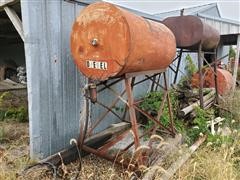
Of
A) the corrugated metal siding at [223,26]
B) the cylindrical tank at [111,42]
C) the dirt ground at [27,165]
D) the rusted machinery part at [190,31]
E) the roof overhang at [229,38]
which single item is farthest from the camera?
the corrugated metal siding at [223,26]

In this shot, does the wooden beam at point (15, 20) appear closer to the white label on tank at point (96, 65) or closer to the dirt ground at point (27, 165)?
the white label on tank at point (96, 65)

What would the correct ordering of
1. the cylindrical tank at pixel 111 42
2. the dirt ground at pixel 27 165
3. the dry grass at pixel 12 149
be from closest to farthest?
the cylindrical tank at pixel 111 42, the dirt ground at pixel 27 165, the dry grass at pixel 12 149

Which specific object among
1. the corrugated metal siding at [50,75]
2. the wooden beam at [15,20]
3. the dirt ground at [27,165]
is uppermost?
the wooden beam at [15,20]

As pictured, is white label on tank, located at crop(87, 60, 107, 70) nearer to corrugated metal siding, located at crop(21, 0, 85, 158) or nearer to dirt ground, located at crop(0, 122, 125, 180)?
corrugated metal siding, located at crop(21, 0, 85, 158)

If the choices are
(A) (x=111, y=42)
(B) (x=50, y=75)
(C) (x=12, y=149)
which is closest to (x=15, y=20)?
(B) (x=50, y=75)

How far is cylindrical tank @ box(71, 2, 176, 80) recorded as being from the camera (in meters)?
2.96

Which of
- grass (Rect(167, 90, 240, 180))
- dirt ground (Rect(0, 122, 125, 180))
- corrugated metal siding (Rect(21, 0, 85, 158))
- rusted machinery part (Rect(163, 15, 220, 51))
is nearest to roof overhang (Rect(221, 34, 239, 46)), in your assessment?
rusted machinery part (Rect(163, 15, 220, 51))

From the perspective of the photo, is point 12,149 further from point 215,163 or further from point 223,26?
point 223,26

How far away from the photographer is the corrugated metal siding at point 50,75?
3.39 metres

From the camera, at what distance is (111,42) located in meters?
3.02

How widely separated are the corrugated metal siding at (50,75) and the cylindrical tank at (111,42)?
50 centimetres

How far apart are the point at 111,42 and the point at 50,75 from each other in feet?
3.75

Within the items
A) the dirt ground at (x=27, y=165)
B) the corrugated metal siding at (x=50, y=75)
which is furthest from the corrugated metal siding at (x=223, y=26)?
the dirt ground at (x=27, y=165)

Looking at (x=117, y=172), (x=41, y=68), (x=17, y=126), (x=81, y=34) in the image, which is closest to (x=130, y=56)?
(x=81, y=34)
